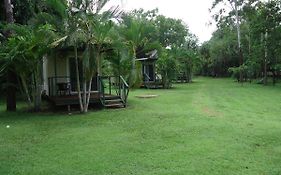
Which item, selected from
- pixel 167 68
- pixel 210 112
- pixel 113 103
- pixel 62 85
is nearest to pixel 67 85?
pixel 62 85

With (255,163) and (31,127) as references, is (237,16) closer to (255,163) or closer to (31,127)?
(31,127)

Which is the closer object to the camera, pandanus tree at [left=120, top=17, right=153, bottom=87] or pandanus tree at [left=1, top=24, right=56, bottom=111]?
pandanus tree at [left=1, top=24, right=56, bottom=111]

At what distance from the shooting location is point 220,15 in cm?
3500

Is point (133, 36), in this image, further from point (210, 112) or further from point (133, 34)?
point (210, 112)

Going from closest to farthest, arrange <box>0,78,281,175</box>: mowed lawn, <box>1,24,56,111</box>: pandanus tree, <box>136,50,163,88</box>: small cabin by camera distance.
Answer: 1. <box>0,78,281,175</box>: mowed lawn
2. <box>1,24,56,111</box>: pandanus tree
3. <box>136,50,163,88</box>: small cabin

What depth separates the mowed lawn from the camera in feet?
19.2

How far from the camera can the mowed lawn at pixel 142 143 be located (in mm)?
5863

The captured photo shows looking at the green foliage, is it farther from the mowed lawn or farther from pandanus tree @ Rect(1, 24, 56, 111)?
pandanus tree @ Rect(1, 24, 56, 111)

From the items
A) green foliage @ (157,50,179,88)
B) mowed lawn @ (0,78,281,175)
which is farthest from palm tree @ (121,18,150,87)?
green foliage @ (157,50,179,88)

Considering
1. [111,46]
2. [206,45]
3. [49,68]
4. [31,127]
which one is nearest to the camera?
[31,127]

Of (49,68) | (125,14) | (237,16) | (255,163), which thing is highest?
(237,16)

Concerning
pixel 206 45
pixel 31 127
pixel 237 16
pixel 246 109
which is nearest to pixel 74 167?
pixel 31 127

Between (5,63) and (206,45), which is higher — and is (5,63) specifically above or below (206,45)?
below

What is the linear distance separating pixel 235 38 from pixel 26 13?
93.2 ft
